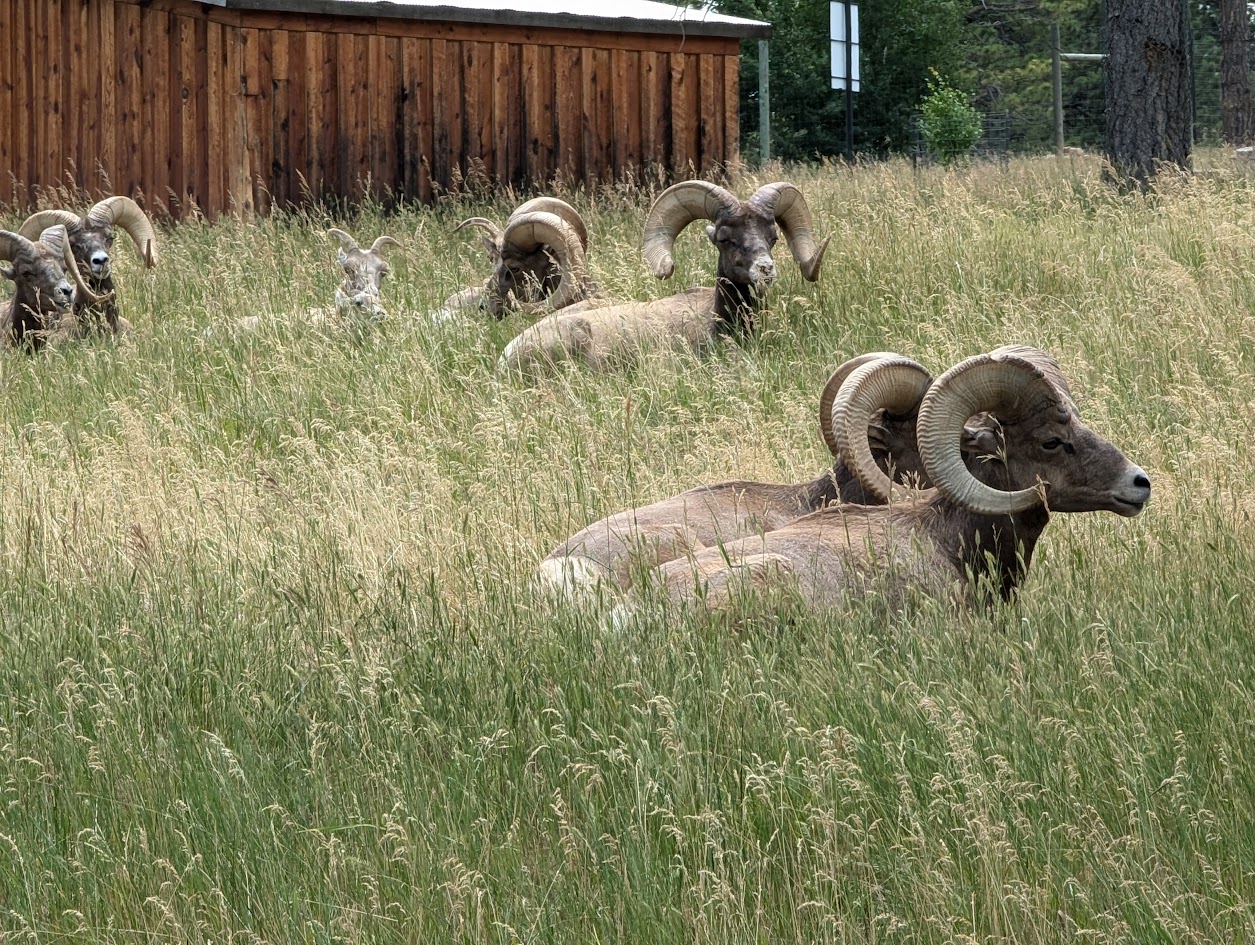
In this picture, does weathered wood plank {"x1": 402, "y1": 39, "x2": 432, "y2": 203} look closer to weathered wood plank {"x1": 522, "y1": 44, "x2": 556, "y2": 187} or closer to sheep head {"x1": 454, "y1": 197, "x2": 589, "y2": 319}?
weathered wood plank {"x1": 522, "y1": 44, "x2": 556, "y2": 187}

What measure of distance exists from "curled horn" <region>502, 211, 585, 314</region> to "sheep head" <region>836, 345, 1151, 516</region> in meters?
6.58

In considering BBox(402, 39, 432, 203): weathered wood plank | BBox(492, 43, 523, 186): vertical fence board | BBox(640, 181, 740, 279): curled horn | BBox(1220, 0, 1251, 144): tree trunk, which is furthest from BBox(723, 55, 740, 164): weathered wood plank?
BBox(640, 181, 740, 279): curled horn

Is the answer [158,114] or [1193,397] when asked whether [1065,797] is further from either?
[158,114]

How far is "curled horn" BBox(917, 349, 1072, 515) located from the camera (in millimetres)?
5945

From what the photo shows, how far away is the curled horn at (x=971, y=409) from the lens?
5945 mm

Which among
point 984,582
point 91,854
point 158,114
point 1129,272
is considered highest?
point 158,114

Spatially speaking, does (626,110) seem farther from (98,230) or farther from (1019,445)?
Result: (1019,445)

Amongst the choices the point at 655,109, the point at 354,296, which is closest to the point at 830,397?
the point at 354,296

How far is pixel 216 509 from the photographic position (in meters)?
7.66

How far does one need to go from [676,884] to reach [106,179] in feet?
48.3

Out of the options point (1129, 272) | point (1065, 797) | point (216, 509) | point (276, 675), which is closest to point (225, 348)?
point (216, 509)

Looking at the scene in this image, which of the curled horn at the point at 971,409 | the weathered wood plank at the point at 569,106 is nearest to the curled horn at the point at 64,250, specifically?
the weathered wood plank at the point at 569,106

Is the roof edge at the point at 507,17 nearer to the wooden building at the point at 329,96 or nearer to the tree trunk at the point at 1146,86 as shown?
the wooden building at the point at 329,96

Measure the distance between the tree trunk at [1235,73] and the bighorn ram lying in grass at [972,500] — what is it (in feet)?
64.2
